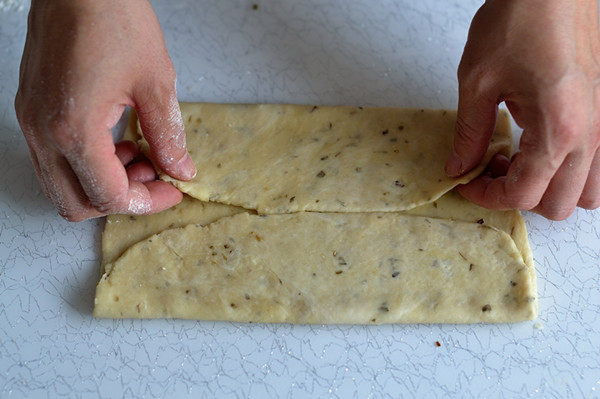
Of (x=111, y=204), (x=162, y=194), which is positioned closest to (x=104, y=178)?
(x=111, y=204)

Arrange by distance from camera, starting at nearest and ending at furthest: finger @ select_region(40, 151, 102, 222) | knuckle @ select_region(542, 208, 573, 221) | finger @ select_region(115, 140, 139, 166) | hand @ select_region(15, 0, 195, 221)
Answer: hand @ select_region(15, 0, 195, 221) < finger @ select_region(40, 151, 102, 222) < knuckle @ select_region(542, 208, 573, 221) < finger @ select_region(115, 140, 139, 166)

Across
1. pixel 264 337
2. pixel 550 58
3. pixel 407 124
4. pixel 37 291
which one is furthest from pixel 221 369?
pixel 550 58

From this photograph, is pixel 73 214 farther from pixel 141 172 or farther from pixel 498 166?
pixel 498 166

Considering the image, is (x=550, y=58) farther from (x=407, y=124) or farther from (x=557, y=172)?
(x=407, y=124)

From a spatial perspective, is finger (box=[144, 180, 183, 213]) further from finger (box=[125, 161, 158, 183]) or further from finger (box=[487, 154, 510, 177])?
finger (box=[487, 154, 510, 177])

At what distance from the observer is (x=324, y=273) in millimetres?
1518

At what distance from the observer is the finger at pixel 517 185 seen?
1.36m

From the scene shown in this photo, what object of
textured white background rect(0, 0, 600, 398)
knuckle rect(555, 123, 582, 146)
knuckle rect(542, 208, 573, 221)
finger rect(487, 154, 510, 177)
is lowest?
textured white background rect(0, 0, 600, 398)

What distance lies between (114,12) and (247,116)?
51 centimetres

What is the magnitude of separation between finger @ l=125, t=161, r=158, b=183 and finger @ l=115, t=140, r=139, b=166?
3 centimetres

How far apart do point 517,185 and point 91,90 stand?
40.7 inches

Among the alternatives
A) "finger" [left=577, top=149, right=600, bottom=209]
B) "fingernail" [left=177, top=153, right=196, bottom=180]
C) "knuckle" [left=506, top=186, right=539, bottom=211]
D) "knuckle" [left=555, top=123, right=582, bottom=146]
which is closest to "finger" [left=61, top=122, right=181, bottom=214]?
"fingernail" [left=177, top=153, right=196, bottom=180]

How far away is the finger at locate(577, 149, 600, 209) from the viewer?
4.83 ft

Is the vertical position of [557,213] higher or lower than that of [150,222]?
higher
